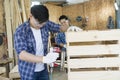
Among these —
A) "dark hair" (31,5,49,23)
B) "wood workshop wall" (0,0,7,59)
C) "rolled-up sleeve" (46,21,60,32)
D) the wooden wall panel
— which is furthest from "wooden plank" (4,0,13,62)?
the wooden wall panel

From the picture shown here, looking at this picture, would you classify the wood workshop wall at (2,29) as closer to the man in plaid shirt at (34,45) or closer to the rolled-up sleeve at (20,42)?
the man in plaid shirt at (34,45)

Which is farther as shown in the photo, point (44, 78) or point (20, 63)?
point (44, 78)

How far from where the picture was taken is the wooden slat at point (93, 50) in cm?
238

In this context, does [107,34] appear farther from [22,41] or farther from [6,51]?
[6,51]

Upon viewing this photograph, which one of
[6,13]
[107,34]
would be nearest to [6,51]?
[6,13]

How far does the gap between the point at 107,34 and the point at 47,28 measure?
609 mm

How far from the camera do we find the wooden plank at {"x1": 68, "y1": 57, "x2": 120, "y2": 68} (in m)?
2.38

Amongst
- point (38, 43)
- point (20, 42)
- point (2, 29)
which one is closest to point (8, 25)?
point (2, 29)

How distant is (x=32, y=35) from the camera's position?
218 cm

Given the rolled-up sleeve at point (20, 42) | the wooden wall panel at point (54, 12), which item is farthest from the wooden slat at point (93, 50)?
the wooden wall panel at point (54, 12)

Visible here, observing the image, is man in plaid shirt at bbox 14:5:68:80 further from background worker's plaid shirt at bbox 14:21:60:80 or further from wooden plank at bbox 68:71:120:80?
wooden plank at bbox 68:71:120:80

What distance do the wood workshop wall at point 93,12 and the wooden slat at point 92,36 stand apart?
8140mm

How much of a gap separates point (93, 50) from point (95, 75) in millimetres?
252

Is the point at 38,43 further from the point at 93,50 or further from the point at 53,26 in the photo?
the point at 93,50
